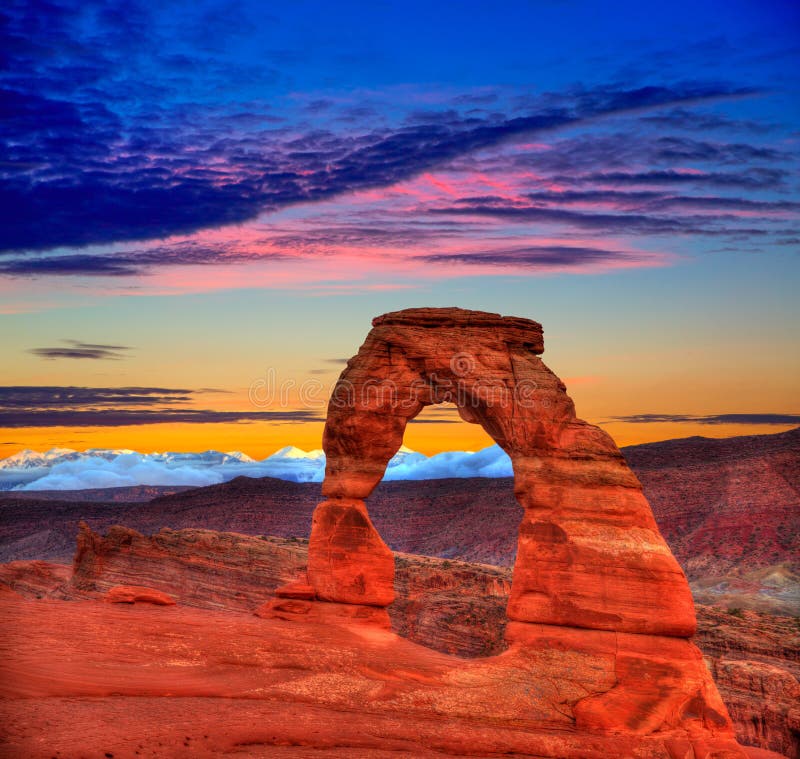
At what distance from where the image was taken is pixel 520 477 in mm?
24781

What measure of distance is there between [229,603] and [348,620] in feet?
55.2

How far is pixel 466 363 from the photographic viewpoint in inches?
1019

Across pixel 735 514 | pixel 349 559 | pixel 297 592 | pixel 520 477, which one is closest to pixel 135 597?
pixel 297 592

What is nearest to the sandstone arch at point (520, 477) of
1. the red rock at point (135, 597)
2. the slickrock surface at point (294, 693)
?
the slickrock surface at point (294, 693)

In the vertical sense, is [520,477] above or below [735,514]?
above

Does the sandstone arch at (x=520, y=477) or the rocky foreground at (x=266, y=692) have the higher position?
the sandstone arch at (x=520, y=477)

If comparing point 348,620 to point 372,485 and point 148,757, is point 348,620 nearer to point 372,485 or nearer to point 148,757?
point 372,485

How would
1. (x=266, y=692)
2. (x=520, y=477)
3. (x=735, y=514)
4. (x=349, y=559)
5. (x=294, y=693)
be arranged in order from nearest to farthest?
(x=266, y=692)
(x=294, y=693)
(x=520, y=477)
(x=349, y=559)
(x=735, y=514)

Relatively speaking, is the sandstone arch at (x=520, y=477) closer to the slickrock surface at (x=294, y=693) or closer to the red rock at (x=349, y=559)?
the red rock at (x=349, y=559)

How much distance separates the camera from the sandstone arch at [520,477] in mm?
23016

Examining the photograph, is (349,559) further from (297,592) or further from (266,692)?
(266,692)

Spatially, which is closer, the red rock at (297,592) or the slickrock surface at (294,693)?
the slickrock surface at (294,693)

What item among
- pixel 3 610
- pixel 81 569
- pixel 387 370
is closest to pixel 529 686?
pixel 387 370

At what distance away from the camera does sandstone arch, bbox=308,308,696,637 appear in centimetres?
2302
